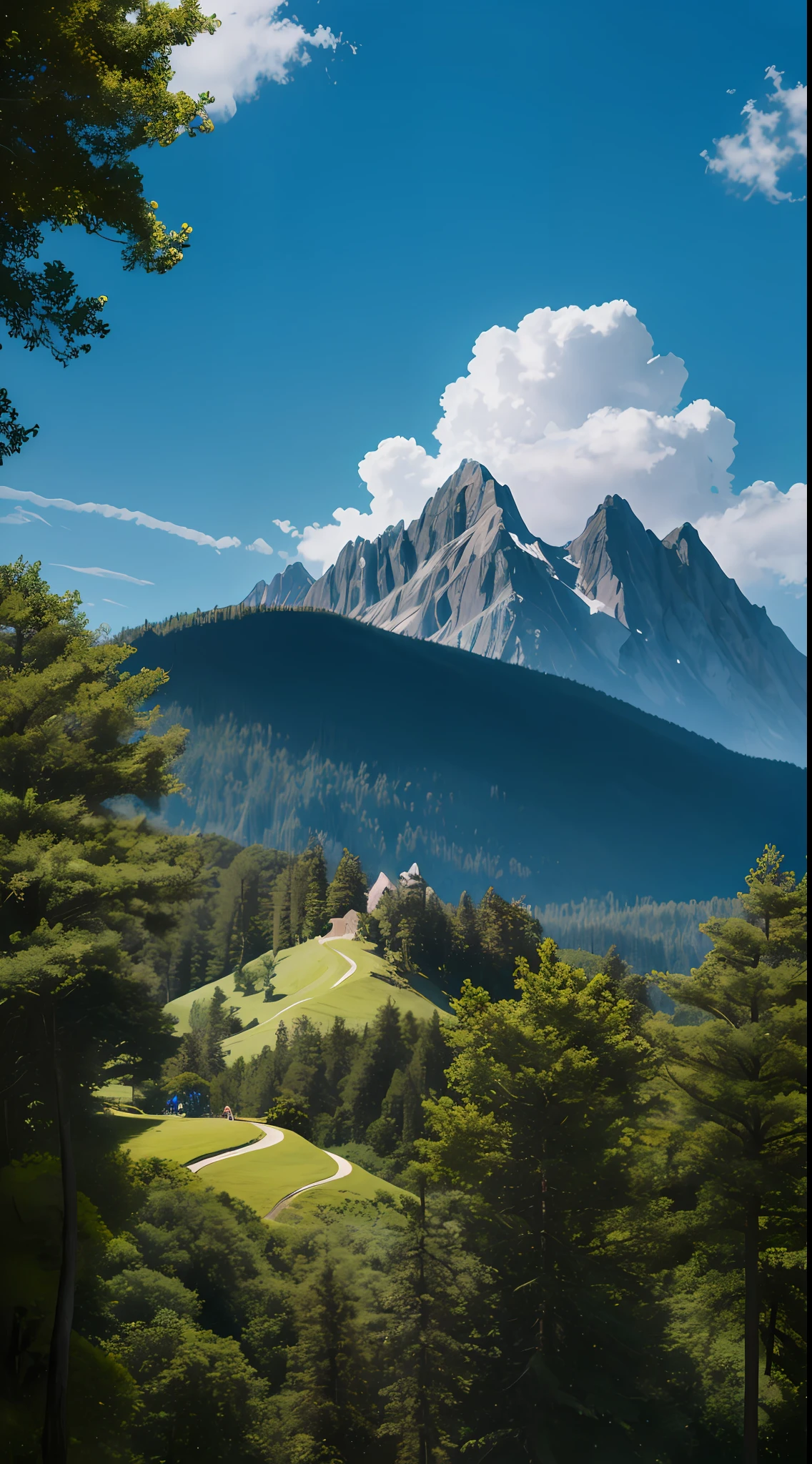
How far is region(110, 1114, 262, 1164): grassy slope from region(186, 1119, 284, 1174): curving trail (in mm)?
45

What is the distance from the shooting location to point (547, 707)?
48.3 metres

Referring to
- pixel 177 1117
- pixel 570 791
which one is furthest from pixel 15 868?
pixel 570 791

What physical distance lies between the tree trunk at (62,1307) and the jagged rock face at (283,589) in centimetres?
778

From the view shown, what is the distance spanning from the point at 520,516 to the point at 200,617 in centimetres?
562

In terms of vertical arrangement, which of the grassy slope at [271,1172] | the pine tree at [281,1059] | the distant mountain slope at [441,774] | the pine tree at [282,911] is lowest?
the grassy slope at [271,1172]

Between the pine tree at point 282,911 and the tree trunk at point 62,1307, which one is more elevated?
the pine tree at point 282,911

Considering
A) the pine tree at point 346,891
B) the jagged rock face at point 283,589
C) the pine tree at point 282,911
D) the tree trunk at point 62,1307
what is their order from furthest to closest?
the jagged rock face at point 283,589, the pine tree at point 346,891, the pine tree at point 282,911, the tree trunk at point 62,1307

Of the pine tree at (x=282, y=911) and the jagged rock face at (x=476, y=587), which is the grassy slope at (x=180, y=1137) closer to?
the pine tree at (x=282, y=911)

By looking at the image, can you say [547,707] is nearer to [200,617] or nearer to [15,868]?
[200,617]

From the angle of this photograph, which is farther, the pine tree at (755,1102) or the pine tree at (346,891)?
the pine tree at (346,891)

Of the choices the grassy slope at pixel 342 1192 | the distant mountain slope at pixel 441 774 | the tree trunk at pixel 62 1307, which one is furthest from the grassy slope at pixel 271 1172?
the distant mountain slope at pixel 441 774

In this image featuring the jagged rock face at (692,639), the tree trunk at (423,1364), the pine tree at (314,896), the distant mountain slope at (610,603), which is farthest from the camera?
the distant mountain slope at (610,603)

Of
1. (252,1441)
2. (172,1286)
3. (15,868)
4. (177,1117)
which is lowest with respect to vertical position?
(252,1441)

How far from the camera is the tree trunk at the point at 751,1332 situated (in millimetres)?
5941
